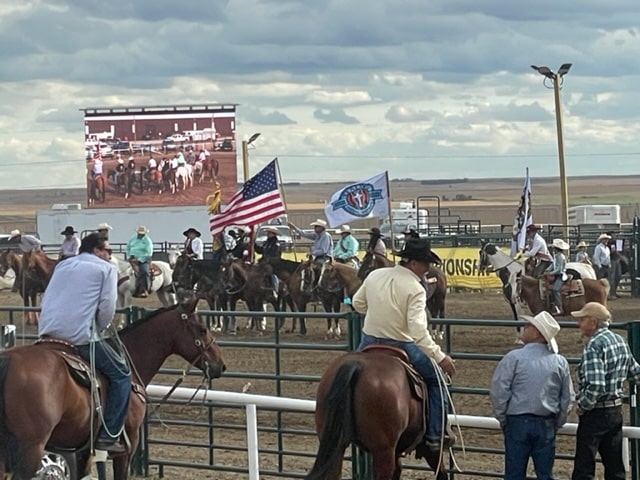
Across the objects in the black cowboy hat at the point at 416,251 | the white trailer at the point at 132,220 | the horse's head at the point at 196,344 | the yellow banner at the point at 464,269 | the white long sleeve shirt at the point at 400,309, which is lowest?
the yellow banner at the point at 464,269

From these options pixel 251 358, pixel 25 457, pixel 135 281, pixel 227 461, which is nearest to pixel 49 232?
pixel 135 281

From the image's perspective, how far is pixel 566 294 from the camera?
2312cm

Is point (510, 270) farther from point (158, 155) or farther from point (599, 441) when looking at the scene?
point (158, 155)

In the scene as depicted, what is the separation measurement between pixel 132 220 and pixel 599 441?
167 feet

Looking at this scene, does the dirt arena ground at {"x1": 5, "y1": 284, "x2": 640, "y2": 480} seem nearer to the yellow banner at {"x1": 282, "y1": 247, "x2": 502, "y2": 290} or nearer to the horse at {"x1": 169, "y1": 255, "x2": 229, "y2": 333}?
the horse at {"x1": 169, "y1": 255, "x2": 229, "y2": 333}

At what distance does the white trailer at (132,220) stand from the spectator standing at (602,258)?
26836 millimetres

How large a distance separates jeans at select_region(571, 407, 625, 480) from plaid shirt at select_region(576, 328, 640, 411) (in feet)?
0.36

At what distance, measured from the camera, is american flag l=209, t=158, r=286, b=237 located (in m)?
25.5

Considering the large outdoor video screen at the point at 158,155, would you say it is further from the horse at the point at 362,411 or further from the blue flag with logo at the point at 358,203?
the horse at the point at 362,411

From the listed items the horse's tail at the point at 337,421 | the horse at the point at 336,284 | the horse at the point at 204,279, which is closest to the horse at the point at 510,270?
the horse at the point at 336,284

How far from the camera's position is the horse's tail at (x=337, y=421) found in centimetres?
796

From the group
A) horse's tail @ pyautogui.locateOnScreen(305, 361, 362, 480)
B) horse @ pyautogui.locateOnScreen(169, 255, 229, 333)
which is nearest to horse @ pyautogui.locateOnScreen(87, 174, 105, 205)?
horse @ pyautogui.locateOnScreen(169, 255, 229, 333)

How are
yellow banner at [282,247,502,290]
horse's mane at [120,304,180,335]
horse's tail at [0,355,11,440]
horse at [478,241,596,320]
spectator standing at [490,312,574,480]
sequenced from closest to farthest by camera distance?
horse's tail at [0,355,11,440], spectator standing at [490,312,574,480], horse's mane at [120,304,180,335], horse at [478,241,596,320], yellow banner at [282,247,502,290]

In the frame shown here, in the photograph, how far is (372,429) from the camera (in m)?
8.05
